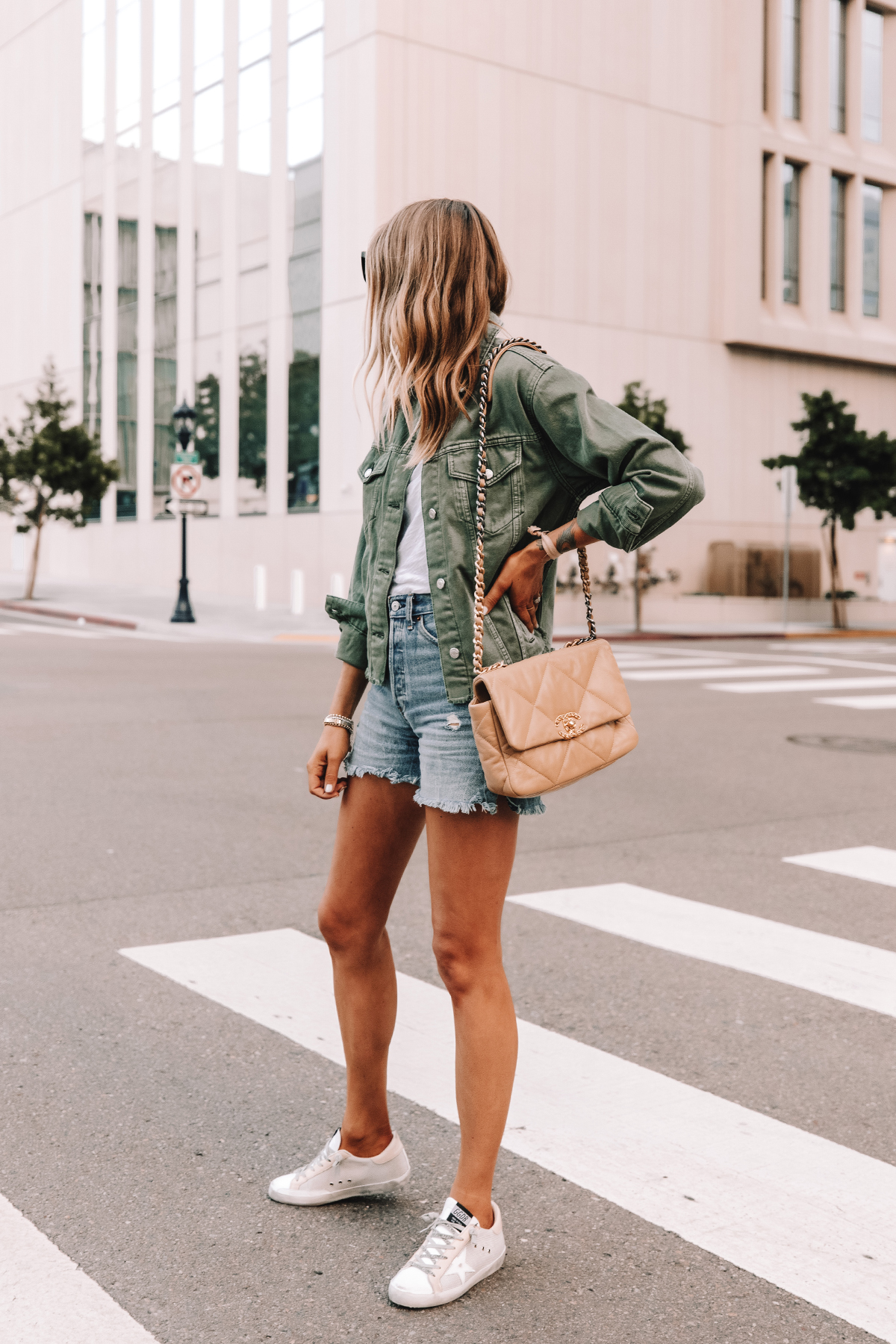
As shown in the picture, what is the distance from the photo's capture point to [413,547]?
9.52 feet

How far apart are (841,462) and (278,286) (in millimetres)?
12706

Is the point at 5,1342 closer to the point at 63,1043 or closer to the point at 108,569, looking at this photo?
the point at 63,1043

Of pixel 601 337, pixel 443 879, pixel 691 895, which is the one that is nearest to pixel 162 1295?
pixel 443 879

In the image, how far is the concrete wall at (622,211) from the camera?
28.8 m

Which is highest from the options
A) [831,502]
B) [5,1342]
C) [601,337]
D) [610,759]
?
[601,337]

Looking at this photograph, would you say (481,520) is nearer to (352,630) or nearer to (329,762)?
(352,630)

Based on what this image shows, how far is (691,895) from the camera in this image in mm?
6258

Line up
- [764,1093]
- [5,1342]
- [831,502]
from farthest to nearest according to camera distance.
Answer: [831,502] → [764,1093] → [5,1342]

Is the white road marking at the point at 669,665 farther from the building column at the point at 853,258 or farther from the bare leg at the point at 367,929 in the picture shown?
the building column at the point at 853,258

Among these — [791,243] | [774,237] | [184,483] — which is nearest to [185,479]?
[184,483]

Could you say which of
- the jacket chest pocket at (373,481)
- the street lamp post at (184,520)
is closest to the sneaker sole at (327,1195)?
the jacket chest pocket at (373,481)

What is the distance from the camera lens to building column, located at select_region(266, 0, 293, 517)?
31.1m

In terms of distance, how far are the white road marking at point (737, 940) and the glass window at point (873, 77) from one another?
34.9 m

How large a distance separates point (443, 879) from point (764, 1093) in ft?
5.14
